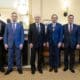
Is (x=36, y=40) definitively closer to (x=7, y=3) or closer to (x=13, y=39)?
(x=13, y=39)

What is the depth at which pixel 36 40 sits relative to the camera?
557 cm

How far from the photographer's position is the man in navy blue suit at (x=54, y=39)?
5672 mm

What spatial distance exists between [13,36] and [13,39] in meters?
0.07

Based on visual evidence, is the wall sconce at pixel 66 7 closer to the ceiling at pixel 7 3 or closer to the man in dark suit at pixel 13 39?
the ceiling at pixel 7 3

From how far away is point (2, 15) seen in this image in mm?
6594

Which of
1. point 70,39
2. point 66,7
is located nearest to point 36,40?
point 70,39

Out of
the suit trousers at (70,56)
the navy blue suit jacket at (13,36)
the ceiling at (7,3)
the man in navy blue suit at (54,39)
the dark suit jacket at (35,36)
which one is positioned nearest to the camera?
the navy blue suit jacket at (13,36)

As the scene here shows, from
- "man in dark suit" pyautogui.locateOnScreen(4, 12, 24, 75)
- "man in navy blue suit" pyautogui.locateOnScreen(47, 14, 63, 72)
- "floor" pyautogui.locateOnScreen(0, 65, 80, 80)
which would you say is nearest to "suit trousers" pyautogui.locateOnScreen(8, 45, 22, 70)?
"man in dark suit" pyautogui.locateOnScreen(4, 12, 24, 75)

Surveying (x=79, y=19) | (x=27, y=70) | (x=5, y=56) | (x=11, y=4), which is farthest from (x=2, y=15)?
(x=79, y=19)

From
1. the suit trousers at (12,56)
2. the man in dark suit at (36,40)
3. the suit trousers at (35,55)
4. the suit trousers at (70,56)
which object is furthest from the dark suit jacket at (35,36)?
the suit trousers at (70,56)

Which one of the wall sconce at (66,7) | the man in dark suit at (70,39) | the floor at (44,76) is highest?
the wall sconce at (66,7)

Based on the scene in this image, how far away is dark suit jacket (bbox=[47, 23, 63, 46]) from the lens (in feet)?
18.6

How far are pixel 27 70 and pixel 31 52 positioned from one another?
467 millimetres

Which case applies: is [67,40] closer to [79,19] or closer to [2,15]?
[79,19]
